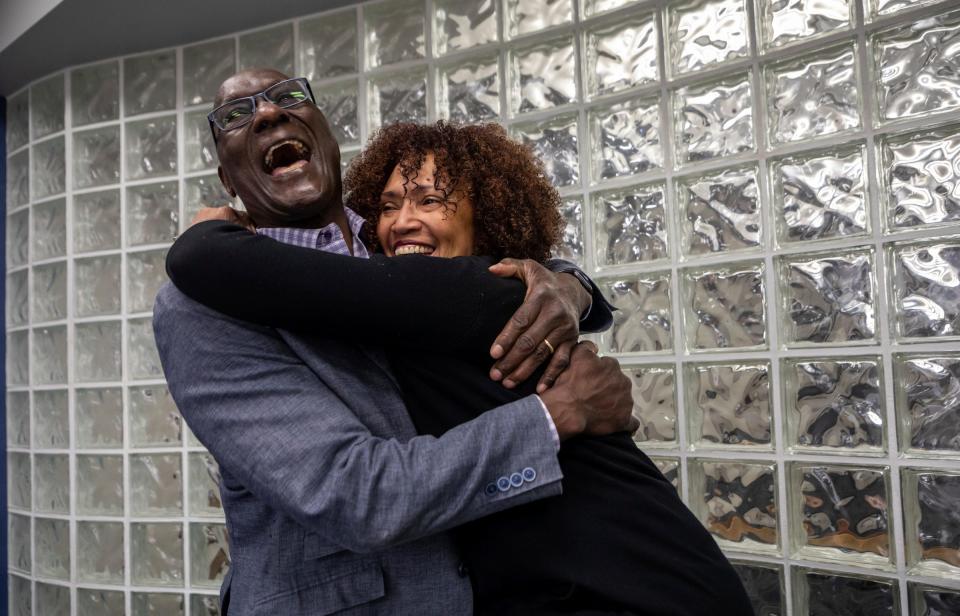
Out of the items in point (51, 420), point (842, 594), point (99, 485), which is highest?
point (51, 420)

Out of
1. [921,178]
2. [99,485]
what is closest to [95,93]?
[99,485]

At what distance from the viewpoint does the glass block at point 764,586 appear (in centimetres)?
188

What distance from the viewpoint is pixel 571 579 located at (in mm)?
877

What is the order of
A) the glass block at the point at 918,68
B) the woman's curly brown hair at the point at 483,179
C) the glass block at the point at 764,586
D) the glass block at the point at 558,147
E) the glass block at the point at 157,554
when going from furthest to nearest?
the glass block at the point at 157,554
the glass block at the point at 558,147
the glass block at the point at 764,586
the glass block at the point at 918,68
the woman's curly brown hair at the point at 483,179

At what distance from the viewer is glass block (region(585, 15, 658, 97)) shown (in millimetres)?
2104

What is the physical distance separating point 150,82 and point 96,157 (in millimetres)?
371

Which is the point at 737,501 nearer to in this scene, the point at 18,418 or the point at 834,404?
the point at 834,404

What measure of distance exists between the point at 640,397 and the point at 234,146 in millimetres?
1345

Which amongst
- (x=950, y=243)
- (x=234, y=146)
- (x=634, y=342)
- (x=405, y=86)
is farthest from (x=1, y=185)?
(x=950, y=243)

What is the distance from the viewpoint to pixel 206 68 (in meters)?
2.73

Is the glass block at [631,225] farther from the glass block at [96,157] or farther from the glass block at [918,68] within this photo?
the glass block at [96,157]

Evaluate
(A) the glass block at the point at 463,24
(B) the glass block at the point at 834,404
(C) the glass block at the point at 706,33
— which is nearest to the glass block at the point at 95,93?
(A) the glass block at the point at 463,24

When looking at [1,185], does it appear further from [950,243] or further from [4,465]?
[950,243]

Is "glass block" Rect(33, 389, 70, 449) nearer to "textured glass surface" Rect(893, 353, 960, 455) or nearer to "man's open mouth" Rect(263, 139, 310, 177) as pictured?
"man's open mouth" Rect(263, 139, 310, 177)
